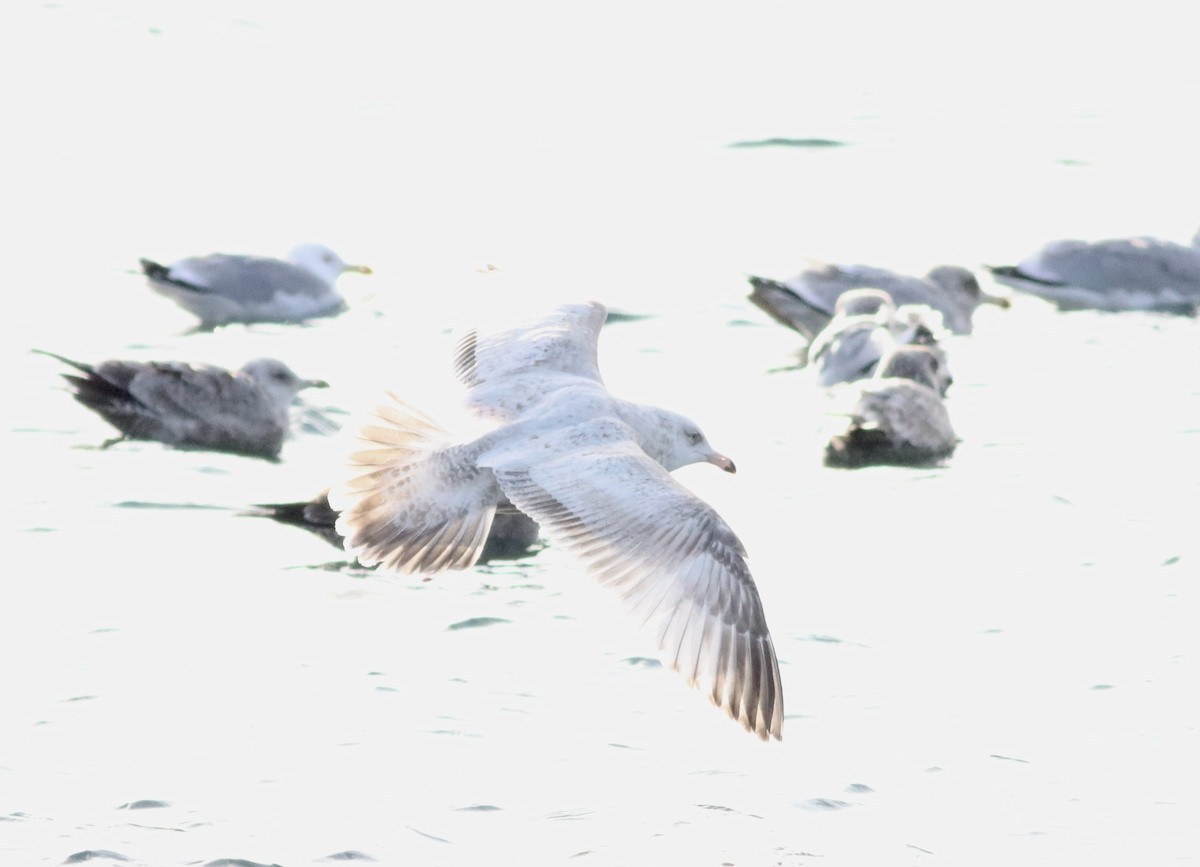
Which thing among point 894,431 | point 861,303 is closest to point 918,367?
point 894,431

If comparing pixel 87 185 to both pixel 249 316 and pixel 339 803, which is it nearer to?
pixel 249 316

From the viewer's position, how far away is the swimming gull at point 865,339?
1152 centimetres

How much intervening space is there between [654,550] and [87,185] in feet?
36.1

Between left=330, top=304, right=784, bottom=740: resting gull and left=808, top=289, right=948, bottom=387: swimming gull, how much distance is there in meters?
4.71

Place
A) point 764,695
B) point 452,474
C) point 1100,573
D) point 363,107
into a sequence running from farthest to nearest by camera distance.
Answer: point 363,107
point 1100,573
point 452,474
point 764,695

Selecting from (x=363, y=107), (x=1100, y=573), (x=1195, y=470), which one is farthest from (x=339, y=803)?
(x=363, y=107)

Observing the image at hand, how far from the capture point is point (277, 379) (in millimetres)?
10297

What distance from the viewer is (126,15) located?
22.8m

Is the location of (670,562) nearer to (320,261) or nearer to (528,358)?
(528,358)

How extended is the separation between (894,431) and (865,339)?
6.34 ft

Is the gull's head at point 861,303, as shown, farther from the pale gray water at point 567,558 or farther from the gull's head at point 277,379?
the gull's head at point 277,379

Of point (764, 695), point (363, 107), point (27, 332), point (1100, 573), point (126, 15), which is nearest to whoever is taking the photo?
point (764, 695)

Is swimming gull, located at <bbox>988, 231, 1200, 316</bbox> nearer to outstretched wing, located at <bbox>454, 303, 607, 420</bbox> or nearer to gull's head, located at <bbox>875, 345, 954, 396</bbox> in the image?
gull's head, located at <bbox>875, 345, 954, 396</bbox>

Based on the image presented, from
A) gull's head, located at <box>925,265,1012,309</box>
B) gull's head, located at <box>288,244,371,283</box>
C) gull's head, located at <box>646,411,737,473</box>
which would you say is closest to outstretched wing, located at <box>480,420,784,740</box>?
gull's head, located at <box>646,411,737,473</box>
